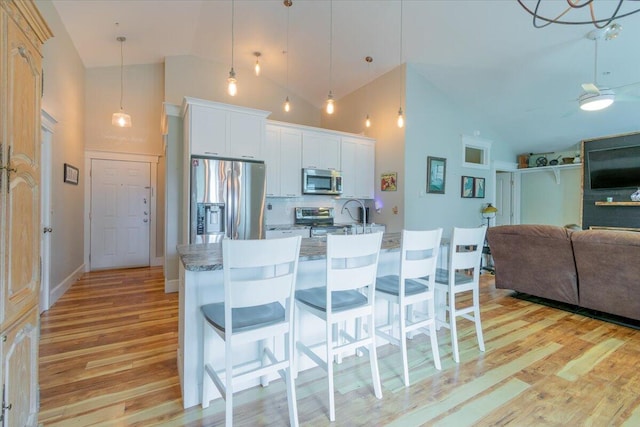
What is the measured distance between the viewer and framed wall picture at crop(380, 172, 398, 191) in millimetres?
4922

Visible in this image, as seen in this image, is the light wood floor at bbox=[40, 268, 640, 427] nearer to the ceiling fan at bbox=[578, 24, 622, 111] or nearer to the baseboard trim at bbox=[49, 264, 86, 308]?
the baseboard trim at bbox=[49, 264, 86, 308]

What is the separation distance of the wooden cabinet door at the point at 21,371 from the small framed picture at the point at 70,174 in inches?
135

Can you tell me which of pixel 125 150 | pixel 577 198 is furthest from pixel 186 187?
pixel 577 198

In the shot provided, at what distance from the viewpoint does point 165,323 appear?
10.00ft

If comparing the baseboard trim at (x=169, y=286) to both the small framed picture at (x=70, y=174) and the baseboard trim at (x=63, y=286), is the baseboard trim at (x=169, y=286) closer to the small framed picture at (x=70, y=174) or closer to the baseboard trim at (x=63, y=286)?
the baseboard trim at (x=63, y=286)

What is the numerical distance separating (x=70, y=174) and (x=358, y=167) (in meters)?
4.27

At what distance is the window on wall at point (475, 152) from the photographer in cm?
564

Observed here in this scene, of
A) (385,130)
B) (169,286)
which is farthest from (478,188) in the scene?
(169,286)

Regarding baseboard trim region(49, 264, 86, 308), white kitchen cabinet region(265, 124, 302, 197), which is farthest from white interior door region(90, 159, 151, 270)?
white kitchen cabinet region(265, 124, 302, 197)

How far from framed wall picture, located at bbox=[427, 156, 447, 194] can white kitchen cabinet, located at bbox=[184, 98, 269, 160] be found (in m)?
2.72

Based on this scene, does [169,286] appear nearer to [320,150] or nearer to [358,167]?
[320,150]

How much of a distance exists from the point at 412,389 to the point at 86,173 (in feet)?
19.0

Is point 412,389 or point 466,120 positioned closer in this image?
point 412,389

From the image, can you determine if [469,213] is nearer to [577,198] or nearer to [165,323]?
[577,198]
